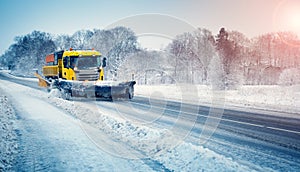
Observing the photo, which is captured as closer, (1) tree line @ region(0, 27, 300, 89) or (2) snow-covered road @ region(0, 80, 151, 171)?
(2) snow-covered road @ region(0, 80, 151, 171)

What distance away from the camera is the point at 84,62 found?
16.8 metres

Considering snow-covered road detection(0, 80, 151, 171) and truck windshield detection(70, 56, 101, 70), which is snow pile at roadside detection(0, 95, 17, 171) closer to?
snow-covered road detection(0, 80, 151, 171)

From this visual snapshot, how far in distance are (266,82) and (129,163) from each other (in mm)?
47538

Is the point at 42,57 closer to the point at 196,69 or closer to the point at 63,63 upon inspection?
the point at 196,69

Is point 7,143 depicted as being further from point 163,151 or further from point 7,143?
point 163,151

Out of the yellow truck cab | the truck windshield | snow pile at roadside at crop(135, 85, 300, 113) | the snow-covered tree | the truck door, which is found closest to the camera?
snow pile at roadside at crop(135, 85, 300, 113)

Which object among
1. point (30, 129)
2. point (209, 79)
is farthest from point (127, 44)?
point (30, 129)

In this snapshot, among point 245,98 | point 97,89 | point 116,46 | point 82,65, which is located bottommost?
point 245,98

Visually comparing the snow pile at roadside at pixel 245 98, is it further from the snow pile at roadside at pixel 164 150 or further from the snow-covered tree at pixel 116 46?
the snow-covered tree at pixel 116 46

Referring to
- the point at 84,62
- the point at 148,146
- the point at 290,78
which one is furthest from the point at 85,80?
the point at 290,78

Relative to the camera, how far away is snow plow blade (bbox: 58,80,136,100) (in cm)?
1492

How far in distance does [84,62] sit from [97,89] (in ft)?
9.34

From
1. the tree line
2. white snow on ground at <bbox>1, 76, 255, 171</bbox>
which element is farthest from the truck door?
white snow on ground at <bbox>1, 76, 255, 171</bbox>

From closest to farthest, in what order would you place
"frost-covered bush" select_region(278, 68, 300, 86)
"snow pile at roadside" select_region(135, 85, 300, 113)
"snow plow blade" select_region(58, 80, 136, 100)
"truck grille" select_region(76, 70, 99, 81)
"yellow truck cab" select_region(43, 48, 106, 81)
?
"snow plow blade" select_region(58, 80, 136, 100)
"snow pile at roadside" select_region(135, 85, 300, 113)
"truck grille" select_region(76, 70, 99, 81)
"yellow truck cab" select_region(43, 48, 106, 81)
"frost-covered bush" select_region(278, 68, 300, 86)
